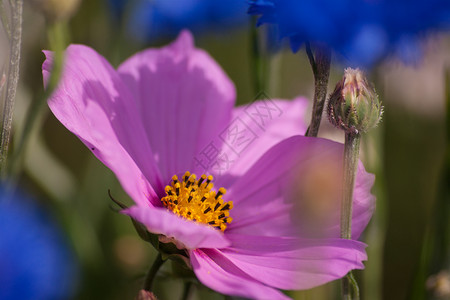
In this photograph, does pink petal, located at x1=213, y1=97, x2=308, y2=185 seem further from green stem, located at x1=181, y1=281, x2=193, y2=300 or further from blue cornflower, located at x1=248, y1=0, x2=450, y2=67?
blue cornflower, located at x1=248, y1=0, x2=450, y2=67

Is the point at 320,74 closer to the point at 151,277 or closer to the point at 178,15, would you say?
the point at 151,277

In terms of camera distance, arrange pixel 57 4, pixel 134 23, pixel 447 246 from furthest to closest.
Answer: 1. pixel 134 23
2. pixel 447 246
3. pixel 57 4

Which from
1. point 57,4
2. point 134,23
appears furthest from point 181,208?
point 134,23

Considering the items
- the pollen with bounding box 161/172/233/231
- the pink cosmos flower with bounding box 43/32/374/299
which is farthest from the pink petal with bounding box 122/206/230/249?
the pollen with bounding box 161/172/233/231

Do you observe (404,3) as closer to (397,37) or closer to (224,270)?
(397,37)

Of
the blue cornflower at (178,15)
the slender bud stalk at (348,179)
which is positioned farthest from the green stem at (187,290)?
the blue cornflower at (178,15)

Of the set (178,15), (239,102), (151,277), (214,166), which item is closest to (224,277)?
(151,277)

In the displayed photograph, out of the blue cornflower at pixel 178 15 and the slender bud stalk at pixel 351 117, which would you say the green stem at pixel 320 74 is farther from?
the blue cornflower at pixel 178 15
